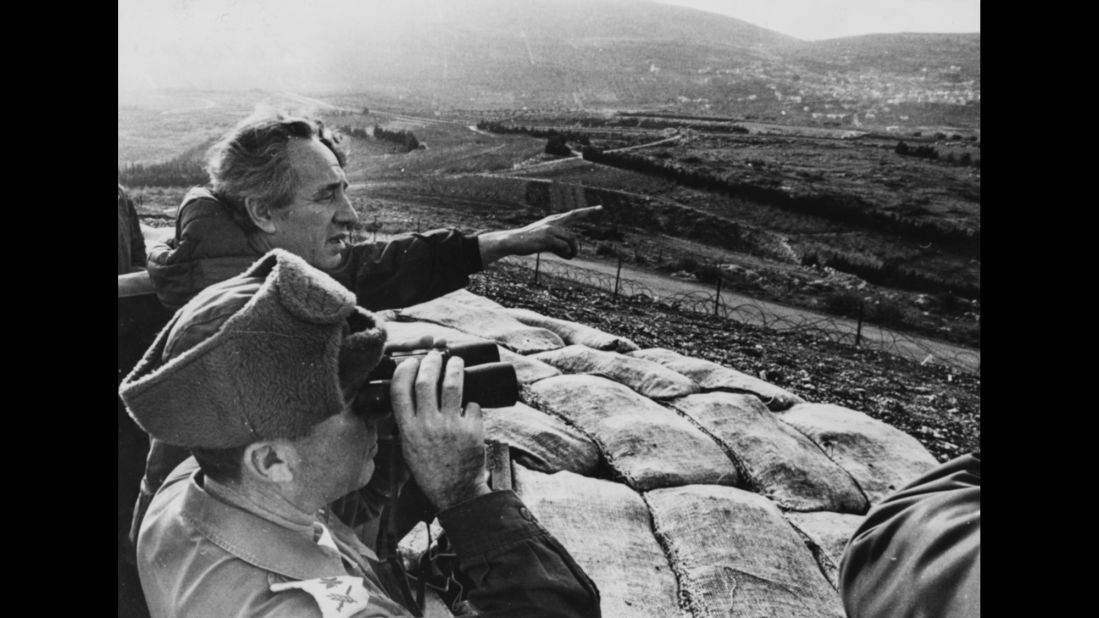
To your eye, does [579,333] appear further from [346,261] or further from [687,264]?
[346,261]

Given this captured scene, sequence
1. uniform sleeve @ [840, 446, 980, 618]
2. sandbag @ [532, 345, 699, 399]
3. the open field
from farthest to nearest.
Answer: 1. sandbag @ [532, 345, 699, 399]
2. the open field
3. uniform sleeve @ [840, 446, 980, 618]

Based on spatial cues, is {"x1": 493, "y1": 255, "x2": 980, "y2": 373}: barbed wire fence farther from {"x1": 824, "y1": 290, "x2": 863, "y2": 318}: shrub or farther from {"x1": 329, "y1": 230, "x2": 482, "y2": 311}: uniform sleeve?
{"x1": 329, "y1": 230, "x2": 482, "y2": 311}: uniform sleeve

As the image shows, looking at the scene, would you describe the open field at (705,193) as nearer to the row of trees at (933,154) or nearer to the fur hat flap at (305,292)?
the row of trees at (933,154)

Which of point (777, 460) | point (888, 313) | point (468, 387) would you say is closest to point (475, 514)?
point (468, 387)

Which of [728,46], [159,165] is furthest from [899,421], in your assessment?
[159,165]

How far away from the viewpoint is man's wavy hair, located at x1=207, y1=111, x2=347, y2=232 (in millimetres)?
1695

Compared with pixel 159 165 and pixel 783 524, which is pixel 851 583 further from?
pixel 159 165

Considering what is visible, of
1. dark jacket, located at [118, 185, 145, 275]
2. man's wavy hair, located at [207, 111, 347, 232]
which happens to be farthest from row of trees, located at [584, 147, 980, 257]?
dark jacket, located at [118, 185, 145, 275]

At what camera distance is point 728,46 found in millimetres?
2213

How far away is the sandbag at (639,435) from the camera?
6.33 feet

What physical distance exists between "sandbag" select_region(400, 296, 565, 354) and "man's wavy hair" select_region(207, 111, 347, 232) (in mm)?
550

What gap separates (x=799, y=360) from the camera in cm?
196

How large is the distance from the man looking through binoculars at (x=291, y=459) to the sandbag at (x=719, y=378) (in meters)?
0.96
